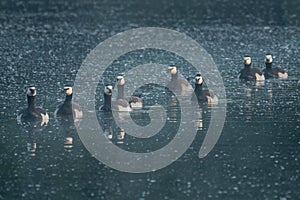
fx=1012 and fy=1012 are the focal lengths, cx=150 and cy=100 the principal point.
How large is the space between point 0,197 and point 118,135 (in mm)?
4217

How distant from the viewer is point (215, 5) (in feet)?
145

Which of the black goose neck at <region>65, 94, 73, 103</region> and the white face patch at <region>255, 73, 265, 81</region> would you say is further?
the white face patch at <region>255, 73, 265, 81</region>

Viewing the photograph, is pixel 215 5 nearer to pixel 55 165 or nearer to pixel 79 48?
pixel 79 48

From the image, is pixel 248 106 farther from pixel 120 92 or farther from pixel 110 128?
pixel 110 128

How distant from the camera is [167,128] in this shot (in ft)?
57.9

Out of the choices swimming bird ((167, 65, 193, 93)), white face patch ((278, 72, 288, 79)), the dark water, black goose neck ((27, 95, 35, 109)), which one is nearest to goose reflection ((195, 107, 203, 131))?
the dark water

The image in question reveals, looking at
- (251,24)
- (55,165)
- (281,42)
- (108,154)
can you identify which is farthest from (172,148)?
(251,24)

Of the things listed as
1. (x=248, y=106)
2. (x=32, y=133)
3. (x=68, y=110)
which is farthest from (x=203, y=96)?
(x=32, y=133)

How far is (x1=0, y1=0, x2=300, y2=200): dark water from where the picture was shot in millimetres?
13855

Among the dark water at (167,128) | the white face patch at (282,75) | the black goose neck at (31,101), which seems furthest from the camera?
the white face patch at (282,75)

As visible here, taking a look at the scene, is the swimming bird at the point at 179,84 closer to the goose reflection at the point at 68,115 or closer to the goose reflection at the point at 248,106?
the goose reflection at the point at 248,106

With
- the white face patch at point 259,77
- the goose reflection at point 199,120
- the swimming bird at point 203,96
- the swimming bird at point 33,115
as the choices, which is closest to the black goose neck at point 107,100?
the swimming bird at point 33,115

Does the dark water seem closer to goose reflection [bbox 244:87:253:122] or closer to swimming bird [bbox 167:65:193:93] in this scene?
goose reflection [bbox 244:87:253:122]

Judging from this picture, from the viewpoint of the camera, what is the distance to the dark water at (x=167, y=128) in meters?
13.9
